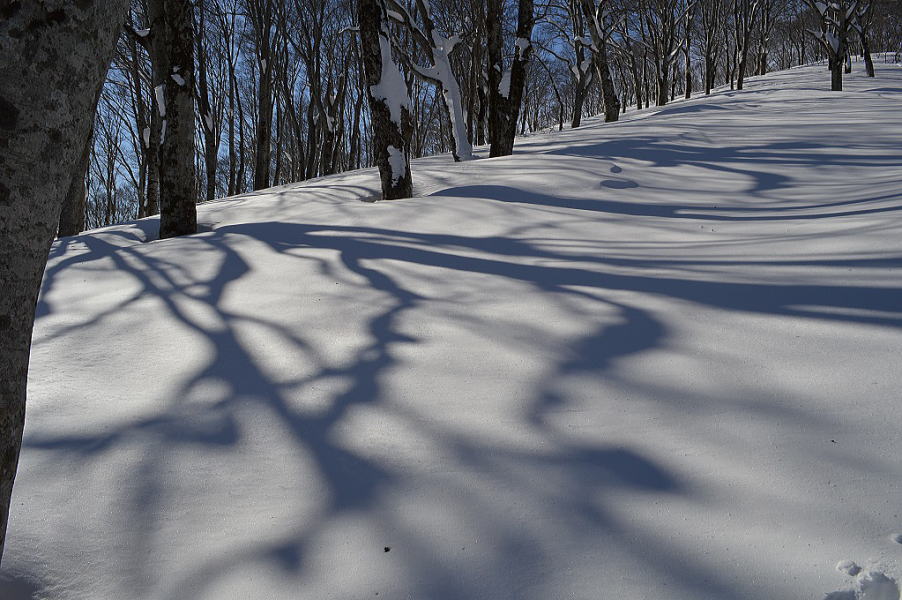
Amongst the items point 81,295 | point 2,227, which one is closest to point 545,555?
point 2,227

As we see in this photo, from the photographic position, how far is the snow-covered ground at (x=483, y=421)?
1.21 m

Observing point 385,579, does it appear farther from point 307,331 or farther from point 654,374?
point 307,331

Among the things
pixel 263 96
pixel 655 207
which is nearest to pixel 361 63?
pixel 263 96

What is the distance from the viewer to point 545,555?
1.22 meters

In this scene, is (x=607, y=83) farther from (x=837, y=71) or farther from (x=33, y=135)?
(x=33, y=135)

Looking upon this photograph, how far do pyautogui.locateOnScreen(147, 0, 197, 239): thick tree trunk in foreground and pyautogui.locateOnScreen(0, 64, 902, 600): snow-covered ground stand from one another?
6.34 feet

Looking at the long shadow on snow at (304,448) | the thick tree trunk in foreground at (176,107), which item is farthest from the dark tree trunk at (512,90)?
the long shadow on snow at (304,448)

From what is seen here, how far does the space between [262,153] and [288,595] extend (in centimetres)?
1448

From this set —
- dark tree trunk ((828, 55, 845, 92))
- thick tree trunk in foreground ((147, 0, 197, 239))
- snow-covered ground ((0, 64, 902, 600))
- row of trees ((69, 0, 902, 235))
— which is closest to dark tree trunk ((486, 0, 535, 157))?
row of trees ((69, 0, 902, 235))

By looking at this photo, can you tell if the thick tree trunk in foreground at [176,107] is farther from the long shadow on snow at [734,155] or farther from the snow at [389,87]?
the long shadow on snow at [734,155]

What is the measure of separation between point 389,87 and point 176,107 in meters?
2.04

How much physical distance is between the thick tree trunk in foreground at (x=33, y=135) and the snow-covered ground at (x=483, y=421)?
0.53 metres

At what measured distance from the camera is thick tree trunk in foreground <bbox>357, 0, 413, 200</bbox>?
5.94m

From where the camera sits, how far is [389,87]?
19.5 feet
